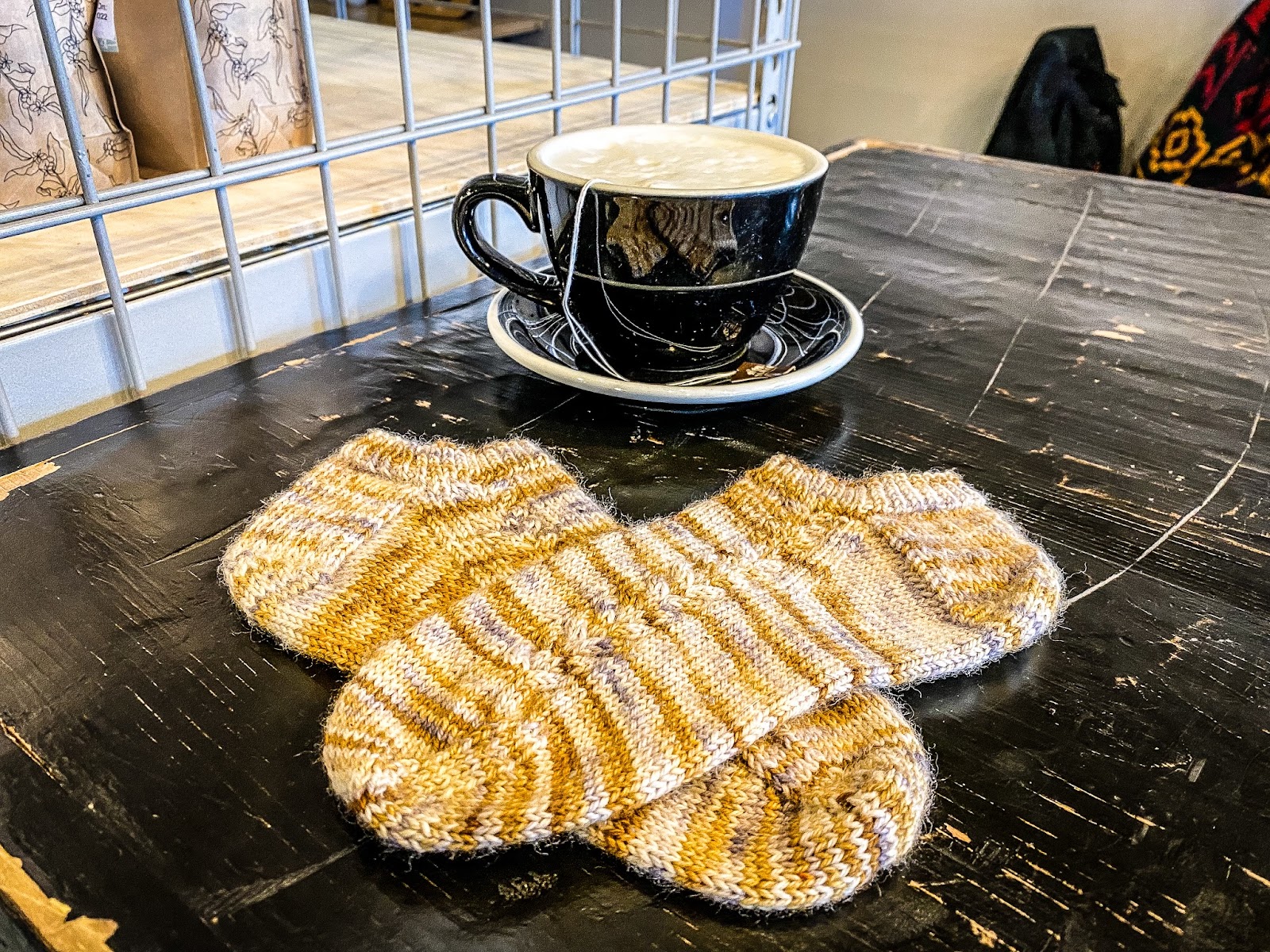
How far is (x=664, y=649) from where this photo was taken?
343 mm

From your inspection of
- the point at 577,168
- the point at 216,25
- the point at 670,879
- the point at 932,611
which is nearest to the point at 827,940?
the point at 670,879

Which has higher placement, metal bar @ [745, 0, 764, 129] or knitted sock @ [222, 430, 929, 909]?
metal bar @ [745, 0, 764, 129]

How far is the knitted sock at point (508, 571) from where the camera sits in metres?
0.28

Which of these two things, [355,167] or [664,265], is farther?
[355,167]

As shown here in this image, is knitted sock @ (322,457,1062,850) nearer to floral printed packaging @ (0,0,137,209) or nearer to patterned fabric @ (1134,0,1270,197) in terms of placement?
floral printed packaging @ (0,0,137,209)

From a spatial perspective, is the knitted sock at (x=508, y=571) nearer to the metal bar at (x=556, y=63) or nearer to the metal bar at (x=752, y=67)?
the metal bar at (x=556, y=63)

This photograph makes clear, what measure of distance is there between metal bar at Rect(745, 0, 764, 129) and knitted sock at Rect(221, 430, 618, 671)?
0.86 meters

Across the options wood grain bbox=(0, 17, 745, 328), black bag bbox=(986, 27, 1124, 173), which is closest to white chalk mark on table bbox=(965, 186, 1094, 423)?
wood grain bbox=(0, 17, 745, 328)

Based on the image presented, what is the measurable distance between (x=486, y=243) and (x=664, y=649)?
0.31 meters

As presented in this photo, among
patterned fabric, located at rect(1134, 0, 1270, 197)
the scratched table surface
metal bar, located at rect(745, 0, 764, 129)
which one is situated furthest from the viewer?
patterned fabric, located at rect(1134, 0, 1270, 197)

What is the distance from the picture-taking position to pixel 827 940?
10.3 inches

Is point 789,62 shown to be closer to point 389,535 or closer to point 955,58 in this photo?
point 955,58

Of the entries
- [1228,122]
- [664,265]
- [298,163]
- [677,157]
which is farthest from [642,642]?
[1228,122]

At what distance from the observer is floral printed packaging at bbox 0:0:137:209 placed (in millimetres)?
624
